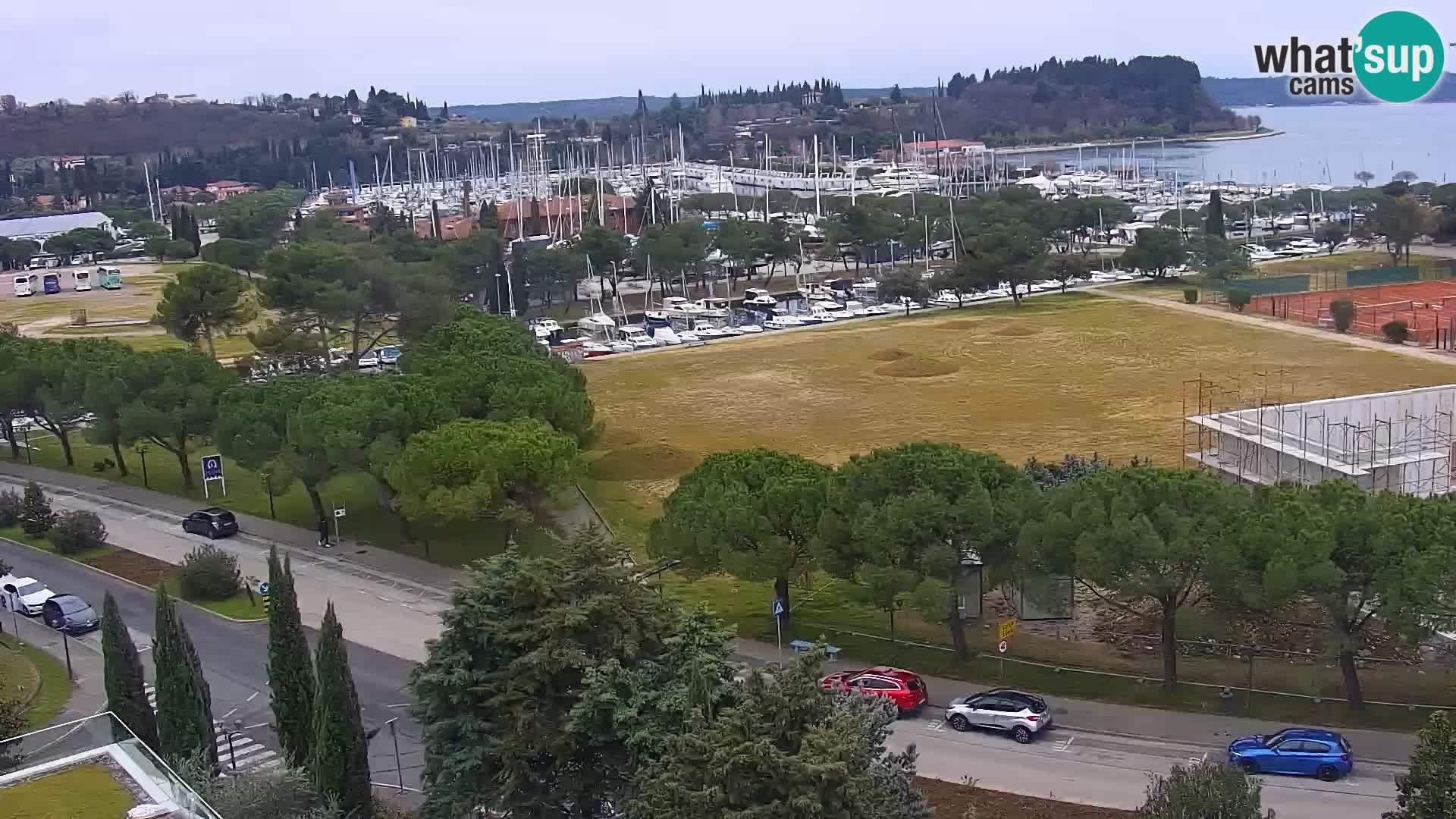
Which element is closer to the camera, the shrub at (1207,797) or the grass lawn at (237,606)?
the shrub at (1207,797)

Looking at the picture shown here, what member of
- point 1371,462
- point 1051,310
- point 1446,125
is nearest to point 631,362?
point 1051,310

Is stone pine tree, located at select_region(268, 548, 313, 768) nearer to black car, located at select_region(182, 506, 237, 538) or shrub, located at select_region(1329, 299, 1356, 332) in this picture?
black car, located at select_region(182, 506, 237, 538)

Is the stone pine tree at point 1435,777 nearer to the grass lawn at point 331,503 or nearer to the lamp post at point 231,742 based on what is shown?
the lamp post at point 231,742

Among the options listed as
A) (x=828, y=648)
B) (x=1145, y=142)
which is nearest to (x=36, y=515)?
(x=828, y=648)

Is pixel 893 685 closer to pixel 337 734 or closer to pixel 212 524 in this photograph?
pixel 337 734

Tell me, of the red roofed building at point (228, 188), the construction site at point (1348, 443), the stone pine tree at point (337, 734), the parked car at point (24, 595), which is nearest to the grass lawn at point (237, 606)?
the parked car at point (24, 595)

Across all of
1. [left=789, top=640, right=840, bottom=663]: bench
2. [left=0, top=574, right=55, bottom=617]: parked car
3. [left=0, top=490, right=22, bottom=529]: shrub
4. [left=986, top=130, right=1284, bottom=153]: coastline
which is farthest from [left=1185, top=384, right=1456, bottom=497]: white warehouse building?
[left=986, top=130, right=1284, bottom=153]: coastline
